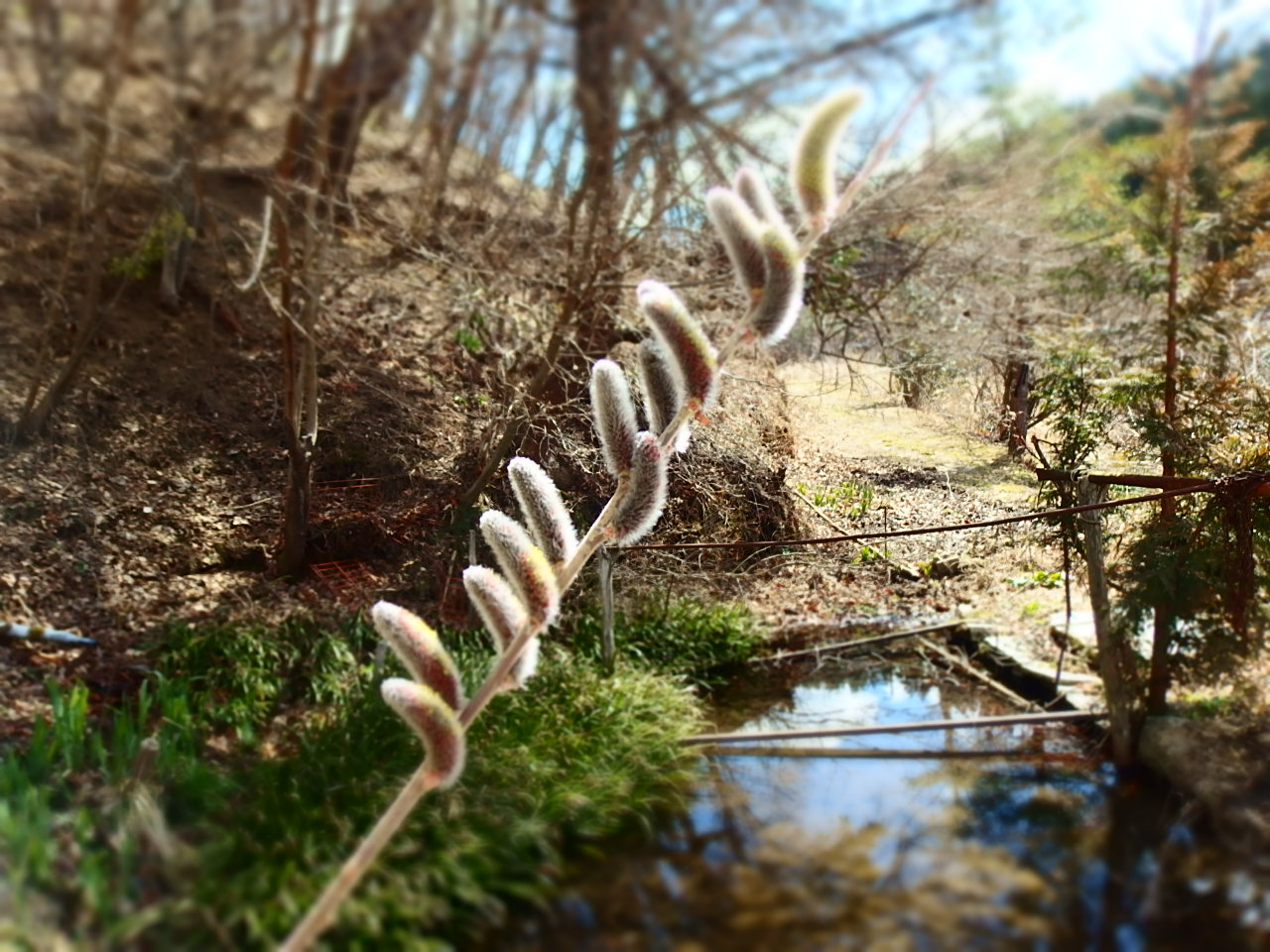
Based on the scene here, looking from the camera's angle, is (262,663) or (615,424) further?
(262,663)

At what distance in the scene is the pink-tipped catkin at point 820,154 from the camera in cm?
127

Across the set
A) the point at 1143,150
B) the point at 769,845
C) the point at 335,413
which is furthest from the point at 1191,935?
the point at 335,413

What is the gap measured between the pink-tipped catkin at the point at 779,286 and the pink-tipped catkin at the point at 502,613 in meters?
0.47

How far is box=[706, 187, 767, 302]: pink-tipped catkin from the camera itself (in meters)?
1.34

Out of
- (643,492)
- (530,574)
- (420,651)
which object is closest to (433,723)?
(420,651)

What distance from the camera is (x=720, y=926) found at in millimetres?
1390

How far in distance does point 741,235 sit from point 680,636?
3.96ft

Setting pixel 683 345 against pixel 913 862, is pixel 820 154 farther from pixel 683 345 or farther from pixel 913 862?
pixel 913 862

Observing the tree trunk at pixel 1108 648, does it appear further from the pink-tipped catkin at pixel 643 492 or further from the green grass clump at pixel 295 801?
the pink-tipped catkin at pixel 643 492

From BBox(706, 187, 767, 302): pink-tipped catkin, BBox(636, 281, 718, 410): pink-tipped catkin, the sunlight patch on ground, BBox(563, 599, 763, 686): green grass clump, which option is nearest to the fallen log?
BBox(563, 599, 763, 686): green grass clump

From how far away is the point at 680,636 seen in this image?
2.36 metres

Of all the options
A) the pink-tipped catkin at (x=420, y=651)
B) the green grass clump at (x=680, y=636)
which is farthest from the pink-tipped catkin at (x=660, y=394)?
→ the green grass clump at (x=680, y=636)

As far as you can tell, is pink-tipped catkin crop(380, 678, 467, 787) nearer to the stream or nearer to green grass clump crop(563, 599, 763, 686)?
the stream

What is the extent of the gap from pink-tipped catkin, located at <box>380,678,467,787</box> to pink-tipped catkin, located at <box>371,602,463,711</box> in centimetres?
2
